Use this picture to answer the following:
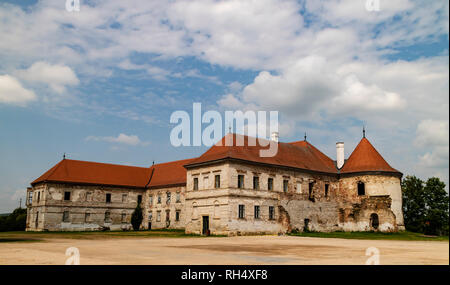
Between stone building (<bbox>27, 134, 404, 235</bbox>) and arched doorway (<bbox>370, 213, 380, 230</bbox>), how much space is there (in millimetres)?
103

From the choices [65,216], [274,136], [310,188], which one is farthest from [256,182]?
[65,216]

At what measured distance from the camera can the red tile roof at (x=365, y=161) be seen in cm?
4344

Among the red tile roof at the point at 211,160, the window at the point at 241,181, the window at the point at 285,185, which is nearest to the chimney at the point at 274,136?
the red tile roof at the point at 211,160

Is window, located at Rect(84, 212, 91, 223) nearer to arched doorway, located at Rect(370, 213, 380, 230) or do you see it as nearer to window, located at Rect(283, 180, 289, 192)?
window, located at Rect(283, 180, 289, 192)

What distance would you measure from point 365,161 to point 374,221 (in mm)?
6498

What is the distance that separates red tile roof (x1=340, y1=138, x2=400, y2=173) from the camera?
1710 inches

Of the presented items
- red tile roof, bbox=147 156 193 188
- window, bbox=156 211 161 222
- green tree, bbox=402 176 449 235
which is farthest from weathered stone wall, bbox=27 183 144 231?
green tree, bbox=402 176 449 235

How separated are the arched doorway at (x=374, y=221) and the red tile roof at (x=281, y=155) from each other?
239 inches

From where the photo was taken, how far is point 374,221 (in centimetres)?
4234
